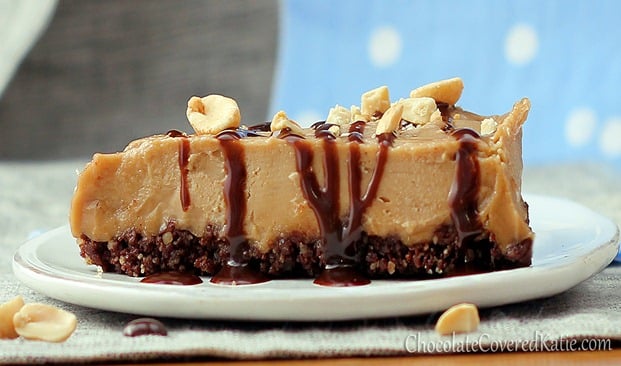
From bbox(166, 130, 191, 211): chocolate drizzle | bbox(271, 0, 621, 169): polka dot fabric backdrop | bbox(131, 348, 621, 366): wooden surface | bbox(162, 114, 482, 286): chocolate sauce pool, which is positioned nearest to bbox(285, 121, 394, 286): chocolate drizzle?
bbox(162, 114, 482, 286): chocolate sauce pool

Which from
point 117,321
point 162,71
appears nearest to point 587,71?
point 162,71

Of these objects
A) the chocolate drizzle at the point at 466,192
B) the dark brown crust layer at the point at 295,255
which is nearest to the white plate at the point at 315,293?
the dark brown crust layer at the point at 295,255

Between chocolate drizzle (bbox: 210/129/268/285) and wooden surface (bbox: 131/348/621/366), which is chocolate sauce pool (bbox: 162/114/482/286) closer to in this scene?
chocolate drizzle (bbox: 210/129/268/285)

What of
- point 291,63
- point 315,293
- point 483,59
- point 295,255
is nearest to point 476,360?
point 315,293

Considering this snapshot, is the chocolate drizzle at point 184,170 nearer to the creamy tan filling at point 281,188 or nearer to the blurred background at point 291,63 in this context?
the creamy tan filling at point 281,188

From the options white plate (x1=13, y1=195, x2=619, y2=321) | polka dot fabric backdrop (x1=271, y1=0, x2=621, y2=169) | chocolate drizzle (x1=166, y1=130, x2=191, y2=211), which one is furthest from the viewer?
polka dot fabric backdrop (x1=271, y1=0, x2=621, y2=169)
